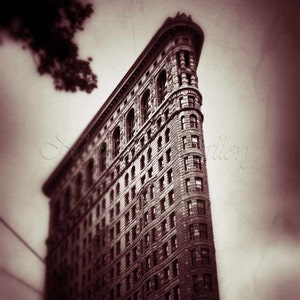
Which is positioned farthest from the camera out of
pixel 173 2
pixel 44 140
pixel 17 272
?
pixel 173 2

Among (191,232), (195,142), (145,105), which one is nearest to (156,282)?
(191,232)

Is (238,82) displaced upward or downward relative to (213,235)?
upward

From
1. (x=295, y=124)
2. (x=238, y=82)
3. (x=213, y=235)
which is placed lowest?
(x=213, y=235)

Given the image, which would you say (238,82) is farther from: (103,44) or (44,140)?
(44,140)

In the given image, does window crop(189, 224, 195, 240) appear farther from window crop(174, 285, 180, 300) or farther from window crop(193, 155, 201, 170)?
window crop(193, 155, 201, 170)

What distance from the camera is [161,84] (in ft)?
55.3

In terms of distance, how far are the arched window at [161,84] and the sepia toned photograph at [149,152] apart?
14 cm

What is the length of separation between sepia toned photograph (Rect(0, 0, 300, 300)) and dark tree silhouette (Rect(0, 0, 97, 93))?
0.03m

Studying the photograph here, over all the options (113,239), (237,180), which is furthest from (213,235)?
(113,239)

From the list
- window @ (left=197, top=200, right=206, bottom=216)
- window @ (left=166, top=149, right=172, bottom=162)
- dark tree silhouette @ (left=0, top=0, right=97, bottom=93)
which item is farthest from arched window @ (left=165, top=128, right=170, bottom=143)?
dark tree silhouette @ (left=0, top=0, right=97, bottom=93)

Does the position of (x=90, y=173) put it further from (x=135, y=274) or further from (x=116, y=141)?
(x=135, y=274)

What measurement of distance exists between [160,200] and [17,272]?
3876mm

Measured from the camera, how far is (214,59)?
1580 cm

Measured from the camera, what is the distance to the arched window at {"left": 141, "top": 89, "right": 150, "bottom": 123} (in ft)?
54.9
